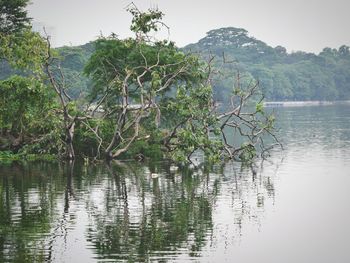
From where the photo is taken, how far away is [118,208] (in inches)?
1124

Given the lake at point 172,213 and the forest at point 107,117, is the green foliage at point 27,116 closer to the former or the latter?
the forest at point 107,117

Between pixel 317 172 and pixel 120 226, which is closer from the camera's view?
pixel 120 226

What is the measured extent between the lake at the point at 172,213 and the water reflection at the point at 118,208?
0.04 m

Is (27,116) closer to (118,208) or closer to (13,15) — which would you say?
(13,15)

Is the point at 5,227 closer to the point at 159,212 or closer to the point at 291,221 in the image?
the point at 159,212

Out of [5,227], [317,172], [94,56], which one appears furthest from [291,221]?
[94,56]

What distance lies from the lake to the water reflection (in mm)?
36

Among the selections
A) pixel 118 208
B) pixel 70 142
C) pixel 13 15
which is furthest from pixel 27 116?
pixel 118 208

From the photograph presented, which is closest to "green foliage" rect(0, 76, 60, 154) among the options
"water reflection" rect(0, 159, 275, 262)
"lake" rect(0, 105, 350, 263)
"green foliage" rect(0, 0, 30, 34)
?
"lake" rect(0, 105, 350, 263)

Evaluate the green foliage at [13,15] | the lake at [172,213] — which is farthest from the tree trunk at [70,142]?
the green foliage at [13,15]

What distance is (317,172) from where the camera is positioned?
4206 centimetres

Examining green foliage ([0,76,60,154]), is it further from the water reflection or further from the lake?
the water reflection

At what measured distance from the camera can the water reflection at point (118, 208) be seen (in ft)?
70.6

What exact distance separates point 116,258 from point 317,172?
78.9 feet
